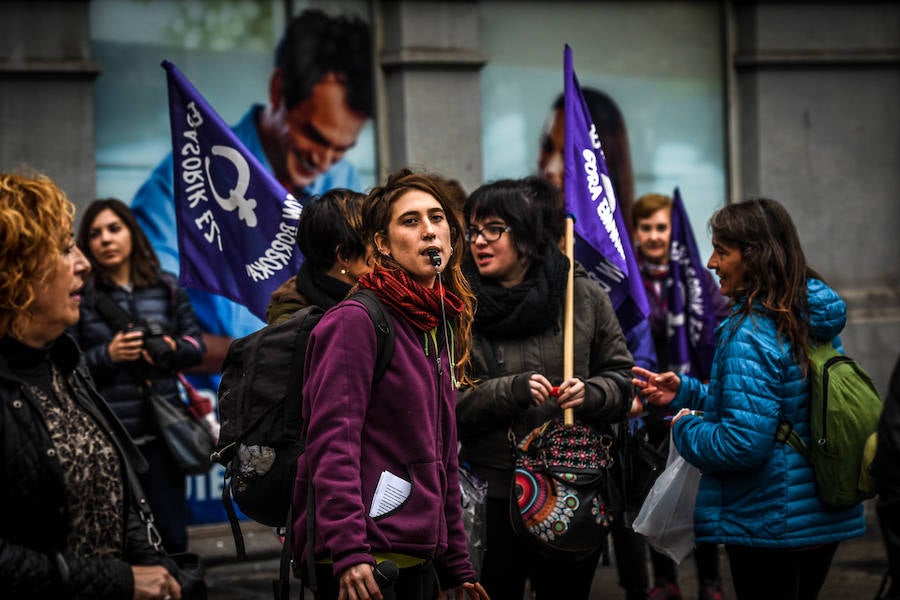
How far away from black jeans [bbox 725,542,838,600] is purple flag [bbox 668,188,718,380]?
226 cm

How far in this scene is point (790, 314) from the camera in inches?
163

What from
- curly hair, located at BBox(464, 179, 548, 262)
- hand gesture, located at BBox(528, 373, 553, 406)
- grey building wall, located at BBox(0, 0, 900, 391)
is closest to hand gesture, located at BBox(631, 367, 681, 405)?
hand gesture, located at BBox(528, 373, 553, 406)

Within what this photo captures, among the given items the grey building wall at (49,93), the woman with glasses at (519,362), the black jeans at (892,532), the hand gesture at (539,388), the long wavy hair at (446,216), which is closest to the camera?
the black jeans at (892,532)

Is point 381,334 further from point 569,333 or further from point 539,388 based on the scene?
point 569,333

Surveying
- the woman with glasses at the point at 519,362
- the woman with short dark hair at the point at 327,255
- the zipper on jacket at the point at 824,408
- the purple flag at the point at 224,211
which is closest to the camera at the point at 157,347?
the purple flag at the point at 224,211

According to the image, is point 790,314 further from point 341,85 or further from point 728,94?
point 728,94

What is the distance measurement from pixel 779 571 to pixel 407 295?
5.64ft

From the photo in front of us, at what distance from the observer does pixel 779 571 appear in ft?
13.7

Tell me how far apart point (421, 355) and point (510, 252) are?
138 centimetres

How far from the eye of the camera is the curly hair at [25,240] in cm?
292

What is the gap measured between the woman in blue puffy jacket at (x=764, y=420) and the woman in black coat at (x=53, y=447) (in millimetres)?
1989

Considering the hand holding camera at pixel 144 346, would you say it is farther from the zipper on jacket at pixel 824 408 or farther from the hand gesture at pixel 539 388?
the zipper on jacket at pixel 824 408

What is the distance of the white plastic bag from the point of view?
4.67 metres

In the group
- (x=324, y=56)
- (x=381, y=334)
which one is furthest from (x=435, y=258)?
(x=324, y=56)
